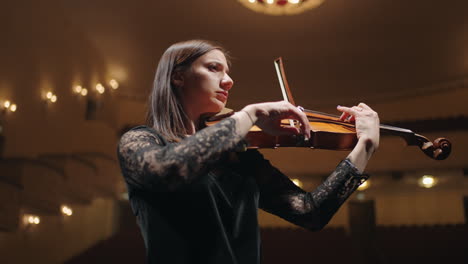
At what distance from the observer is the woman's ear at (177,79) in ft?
2.53

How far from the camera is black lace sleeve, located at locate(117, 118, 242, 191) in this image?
1.79 ft

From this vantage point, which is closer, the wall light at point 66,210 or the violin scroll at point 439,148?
the violin scroll at point 439,148

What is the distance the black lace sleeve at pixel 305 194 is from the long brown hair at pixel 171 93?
0.47 feet

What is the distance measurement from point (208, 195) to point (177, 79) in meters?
0.22

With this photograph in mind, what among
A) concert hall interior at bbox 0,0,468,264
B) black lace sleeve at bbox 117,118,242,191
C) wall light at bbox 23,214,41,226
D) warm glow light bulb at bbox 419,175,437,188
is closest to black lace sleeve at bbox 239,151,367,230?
black lace sleeve at bbox 117,118,242,191

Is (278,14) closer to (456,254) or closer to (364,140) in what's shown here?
(456,254)

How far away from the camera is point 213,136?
562 mm

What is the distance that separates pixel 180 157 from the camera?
0.55 m

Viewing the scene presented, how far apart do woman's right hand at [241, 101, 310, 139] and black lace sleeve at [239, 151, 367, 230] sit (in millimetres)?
130

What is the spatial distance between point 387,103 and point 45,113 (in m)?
3.28

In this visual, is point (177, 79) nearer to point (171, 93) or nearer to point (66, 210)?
point (171, 93)

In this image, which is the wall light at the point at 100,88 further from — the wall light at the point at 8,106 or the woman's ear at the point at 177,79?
the woman's ear at the point at 177,79

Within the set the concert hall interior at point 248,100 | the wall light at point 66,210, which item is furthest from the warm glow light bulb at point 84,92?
the wall light at point 66,210

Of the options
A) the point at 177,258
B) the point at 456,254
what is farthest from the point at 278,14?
the point at 177,258
